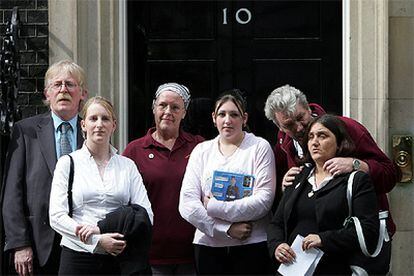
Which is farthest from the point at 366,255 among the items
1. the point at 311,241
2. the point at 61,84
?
the point at 61,84

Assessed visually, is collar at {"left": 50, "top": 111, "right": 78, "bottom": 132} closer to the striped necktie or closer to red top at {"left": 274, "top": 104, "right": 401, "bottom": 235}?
the striped necktie

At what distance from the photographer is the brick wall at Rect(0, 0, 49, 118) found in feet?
23.3

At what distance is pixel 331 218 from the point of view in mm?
5215

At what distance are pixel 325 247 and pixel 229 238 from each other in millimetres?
775

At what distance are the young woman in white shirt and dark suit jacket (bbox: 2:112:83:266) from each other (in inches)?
12.7

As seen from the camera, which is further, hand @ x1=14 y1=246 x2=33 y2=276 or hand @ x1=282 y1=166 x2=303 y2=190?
hand @ x1=14 y1=246 x2=33 y2=276

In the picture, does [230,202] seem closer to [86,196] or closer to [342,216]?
[342,216]

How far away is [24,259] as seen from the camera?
567cm

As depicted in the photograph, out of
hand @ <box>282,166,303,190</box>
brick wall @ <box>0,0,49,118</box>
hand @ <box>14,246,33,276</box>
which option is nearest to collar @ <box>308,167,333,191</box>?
hand @ <box>282,166,303,190</box>

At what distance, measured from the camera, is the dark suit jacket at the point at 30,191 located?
5.67 metres

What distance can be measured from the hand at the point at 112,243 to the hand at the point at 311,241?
1.04 metres

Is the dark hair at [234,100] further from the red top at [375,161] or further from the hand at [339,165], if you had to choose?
the hand at [339,165]

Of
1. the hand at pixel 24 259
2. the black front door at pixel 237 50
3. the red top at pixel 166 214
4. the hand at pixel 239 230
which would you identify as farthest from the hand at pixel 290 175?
the black front door at pixel 237 50

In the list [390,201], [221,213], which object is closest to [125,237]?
[221,213]
